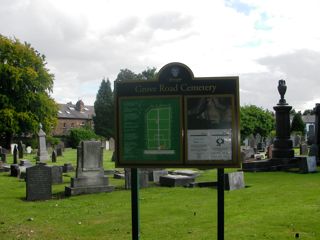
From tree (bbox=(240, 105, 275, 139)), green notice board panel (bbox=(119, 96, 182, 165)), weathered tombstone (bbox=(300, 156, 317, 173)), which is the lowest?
weathered tombstone (bbox=(300, 156, 317, 173))

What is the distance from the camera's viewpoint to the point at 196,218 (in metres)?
9.55

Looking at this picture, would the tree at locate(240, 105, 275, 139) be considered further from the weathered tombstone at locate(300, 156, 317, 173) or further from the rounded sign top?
the rounded sign top

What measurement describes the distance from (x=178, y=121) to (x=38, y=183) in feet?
28.7

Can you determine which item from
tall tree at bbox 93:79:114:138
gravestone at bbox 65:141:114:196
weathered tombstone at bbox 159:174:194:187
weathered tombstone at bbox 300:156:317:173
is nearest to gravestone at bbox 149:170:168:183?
weathered tombstone at bbox 159:174:194:187

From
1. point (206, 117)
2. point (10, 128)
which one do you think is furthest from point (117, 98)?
point (10, 128)

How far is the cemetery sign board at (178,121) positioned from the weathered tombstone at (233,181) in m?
8.00

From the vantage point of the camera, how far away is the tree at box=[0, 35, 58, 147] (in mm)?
47125

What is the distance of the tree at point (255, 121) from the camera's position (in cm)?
6894

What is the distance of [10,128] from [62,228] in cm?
3982

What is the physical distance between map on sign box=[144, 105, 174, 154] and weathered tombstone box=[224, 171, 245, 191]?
8020 millimetres

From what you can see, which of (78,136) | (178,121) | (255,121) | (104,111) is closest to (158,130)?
(178,121)

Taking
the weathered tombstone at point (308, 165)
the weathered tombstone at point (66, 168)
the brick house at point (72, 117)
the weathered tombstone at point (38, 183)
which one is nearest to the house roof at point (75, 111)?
the brick house at point (72, 117)

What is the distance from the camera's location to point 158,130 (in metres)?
6.18

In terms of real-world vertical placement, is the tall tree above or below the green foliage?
above
